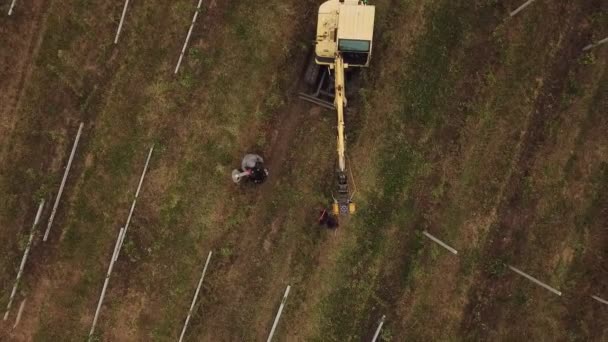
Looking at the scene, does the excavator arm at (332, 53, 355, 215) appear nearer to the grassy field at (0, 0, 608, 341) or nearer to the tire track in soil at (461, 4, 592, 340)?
the grassy field at (0, 0, 608, 341)

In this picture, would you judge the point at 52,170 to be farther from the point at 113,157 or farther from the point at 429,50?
the point at 429,50

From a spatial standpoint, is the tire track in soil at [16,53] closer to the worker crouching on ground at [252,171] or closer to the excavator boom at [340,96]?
the worker crouching on ground at [252,171]

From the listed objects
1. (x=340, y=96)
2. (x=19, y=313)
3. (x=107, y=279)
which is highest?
(x=340, y=96)

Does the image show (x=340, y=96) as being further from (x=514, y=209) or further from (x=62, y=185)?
(x=62, y=185)

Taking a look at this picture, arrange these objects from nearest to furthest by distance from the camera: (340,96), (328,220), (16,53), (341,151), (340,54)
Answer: (340,96) → (341,151) → (340,54) → (16,53) → (328,220)

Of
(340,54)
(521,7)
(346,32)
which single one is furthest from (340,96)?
(521,7)

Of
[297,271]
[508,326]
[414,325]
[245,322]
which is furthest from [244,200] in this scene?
[508,326]
